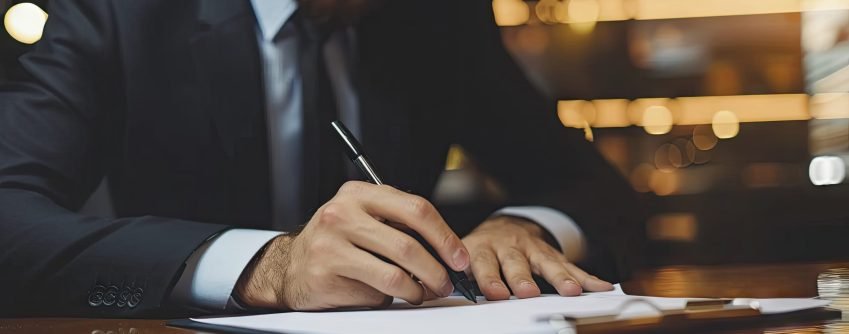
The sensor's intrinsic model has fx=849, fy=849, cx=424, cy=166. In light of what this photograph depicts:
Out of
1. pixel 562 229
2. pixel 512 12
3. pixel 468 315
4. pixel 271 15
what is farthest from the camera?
pixel 512 12

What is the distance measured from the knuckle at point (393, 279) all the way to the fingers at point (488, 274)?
0.10 metres

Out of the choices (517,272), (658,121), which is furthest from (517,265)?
(658,121)

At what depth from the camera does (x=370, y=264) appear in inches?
23.6

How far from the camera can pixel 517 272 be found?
28.4 inches

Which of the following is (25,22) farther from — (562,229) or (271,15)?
(562,229)

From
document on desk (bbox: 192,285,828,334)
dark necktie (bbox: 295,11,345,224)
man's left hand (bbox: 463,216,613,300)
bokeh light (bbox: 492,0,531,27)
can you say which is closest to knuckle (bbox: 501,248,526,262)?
man's left hand (bbox: 463,216,613,300)

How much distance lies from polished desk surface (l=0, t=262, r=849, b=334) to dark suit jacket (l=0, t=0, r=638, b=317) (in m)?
0.09

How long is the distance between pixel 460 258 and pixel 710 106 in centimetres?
266

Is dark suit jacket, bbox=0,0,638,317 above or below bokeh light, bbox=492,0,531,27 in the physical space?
below

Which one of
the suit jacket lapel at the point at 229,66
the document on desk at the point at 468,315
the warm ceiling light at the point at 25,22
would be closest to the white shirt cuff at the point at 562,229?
the document on desk at the point at 468,315

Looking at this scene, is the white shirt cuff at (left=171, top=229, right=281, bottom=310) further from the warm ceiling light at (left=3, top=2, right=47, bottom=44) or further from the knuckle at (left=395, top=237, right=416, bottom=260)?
the warm ceiling light at (left=3, top=2, right=47, bottom=44)

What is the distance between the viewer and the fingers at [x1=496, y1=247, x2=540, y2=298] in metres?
0.69

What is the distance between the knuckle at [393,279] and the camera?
591 millimetres

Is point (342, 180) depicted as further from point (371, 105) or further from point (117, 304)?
point (117, 304)
